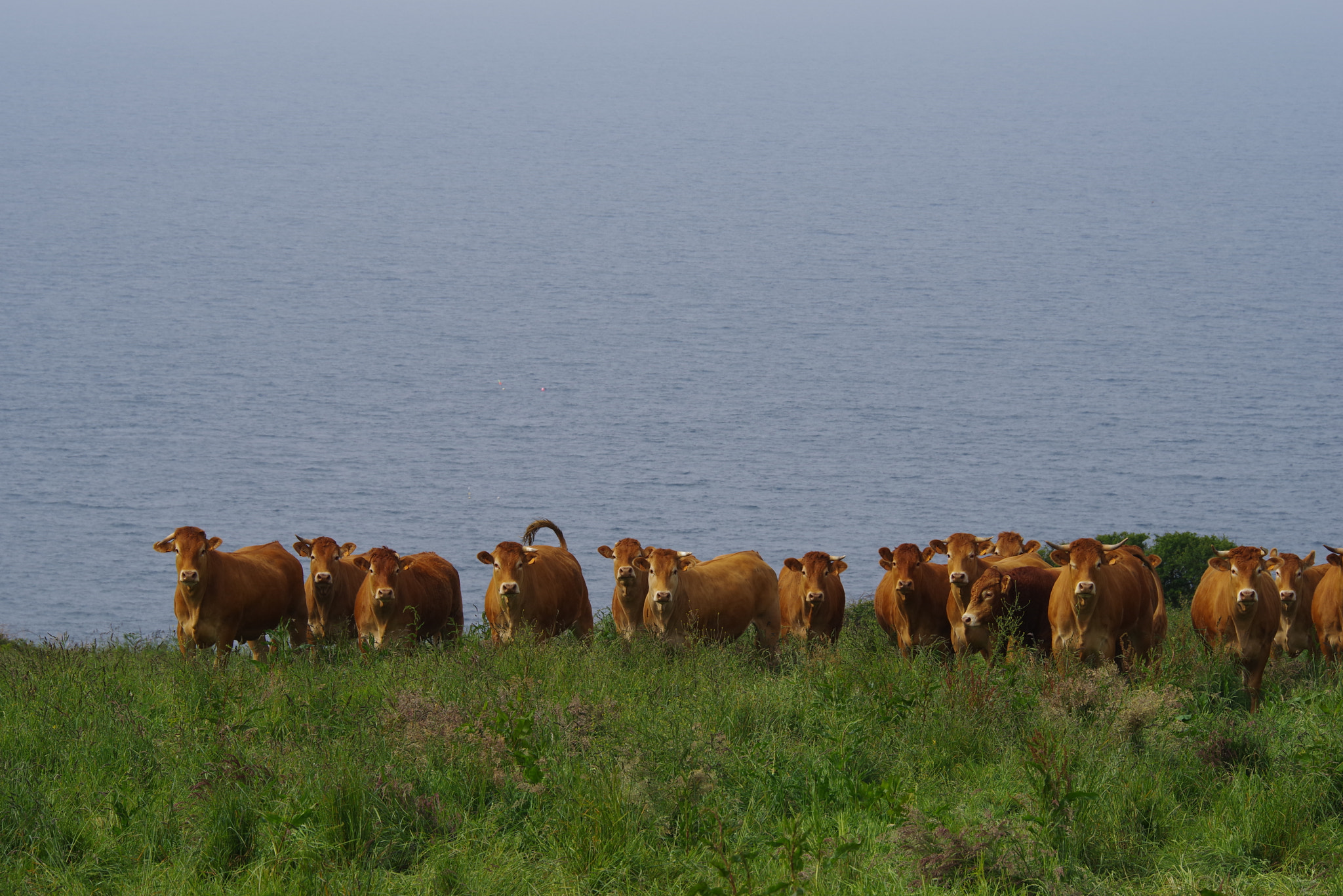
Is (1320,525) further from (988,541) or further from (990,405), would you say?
(988,541)

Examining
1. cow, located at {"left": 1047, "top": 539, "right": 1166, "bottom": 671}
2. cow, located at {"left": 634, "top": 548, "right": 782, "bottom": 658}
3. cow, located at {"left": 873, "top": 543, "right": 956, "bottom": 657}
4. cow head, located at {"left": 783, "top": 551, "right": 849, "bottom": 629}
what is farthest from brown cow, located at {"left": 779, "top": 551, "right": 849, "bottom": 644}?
cow, located at {"left": 1047, "top": 539, "right": 1166, "bottom": 671}

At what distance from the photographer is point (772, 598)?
16578 millimetres

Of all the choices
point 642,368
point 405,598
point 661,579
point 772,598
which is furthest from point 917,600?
point 642,368

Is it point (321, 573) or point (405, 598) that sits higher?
point (321, 573)

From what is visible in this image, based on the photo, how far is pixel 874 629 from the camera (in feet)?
57.4

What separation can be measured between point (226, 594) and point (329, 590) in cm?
149

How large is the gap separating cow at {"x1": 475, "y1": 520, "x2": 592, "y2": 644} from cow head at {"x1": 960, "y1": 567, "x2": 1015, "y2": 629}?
4357 millimetres

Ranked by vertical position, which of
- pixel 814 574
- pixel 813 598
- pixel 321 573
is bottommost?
pixel 813 598

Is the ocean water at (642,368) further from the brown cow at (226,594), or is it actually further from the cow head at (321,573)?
the brown cow at (226,594)

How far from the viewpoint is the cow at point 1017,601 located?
13828 millimetres

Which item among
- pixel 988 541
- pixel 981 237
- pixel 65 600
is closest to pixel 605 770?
pixel 988 541

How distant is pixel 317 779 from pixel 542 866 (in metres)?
1.59

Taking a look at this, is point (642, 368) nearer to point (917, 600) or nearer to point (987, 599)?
point (917, 600)

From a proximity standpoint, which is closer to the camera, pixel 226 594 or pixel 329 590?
pixel 226 594
